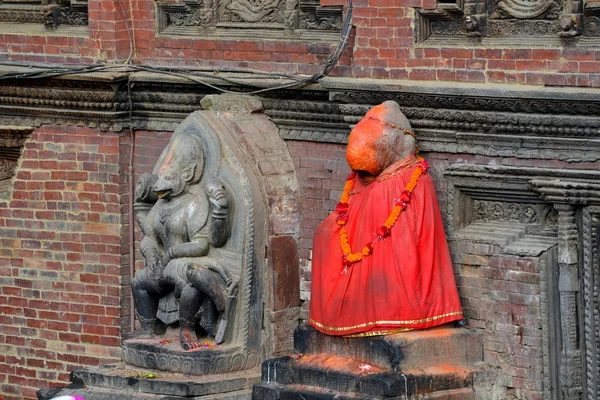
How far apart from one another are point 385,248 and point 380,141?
2.31 ft

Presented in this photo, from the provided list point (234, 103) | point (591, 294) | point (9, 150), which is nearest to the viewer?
point (591, 294)

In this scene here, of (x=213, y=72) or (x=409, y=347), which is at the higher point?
(x=213, y=72)

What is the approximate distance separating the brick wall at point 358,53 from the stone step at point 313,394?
6.67 feet

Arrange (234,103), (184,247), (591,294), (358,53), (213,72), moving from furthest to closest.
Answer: (213,72)
(234,103)
(184,247)
(358,53)
(591,294)

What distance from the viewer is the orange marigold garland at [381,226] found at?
1336cm

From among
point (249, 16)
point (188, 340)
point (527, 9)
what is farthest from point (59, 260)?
point (527, 9)

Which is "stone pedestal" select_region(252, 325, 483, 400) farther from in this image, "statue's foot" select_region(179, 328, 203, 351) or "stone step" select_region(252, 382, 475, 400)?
"statue's foot" select_region(179, 328, 203, 351)

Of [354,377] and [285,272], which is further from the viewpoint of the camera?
[285,272]

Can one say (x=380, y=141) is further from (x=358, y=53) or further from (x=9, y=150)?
(x=9, y=150)

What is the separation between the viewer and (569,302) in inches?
522

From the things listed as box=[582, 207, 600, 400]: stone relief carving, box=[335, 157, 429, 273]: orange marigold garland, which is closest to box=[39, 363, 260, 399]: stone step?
box=[335, 157, 429, 273]: orange marigold garland

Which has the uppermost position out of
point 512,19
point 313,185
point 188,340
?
point 512,19

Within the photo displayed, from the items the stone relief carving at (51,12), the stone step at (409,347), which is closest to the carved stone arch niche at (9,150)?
the stone relief carving at (51,12)

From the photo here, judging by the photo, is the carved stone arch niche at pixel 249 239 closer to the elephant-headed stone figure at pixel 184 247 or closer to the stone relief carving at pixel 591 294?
the elephant-headed stone figure at pixel 184 247
